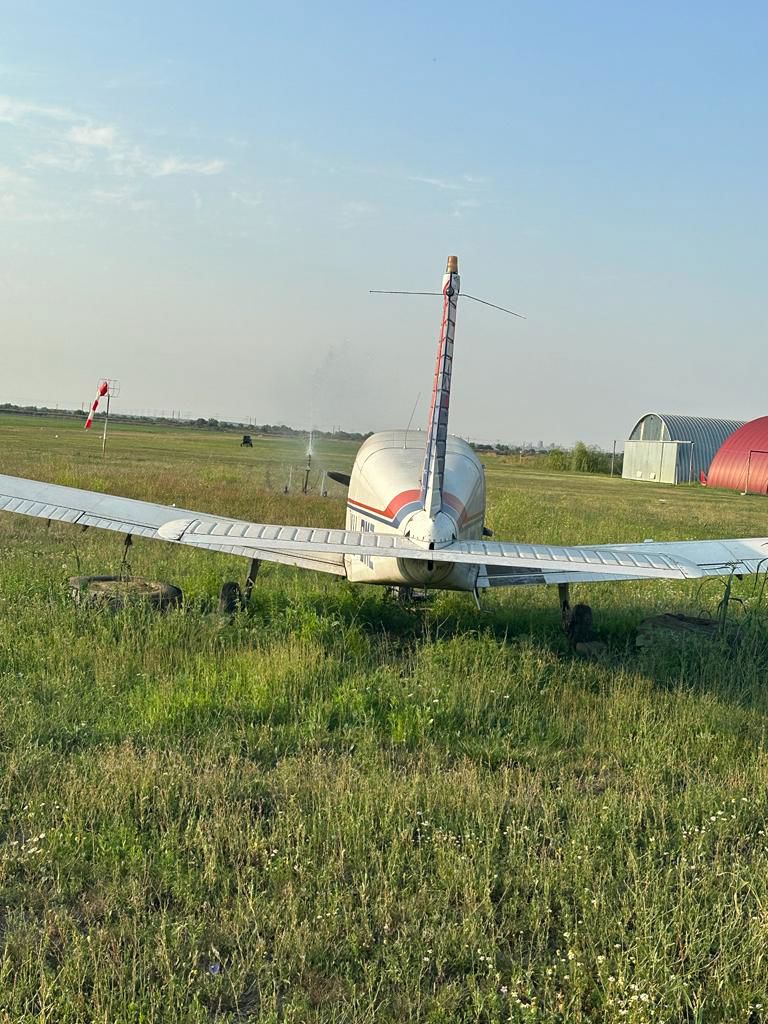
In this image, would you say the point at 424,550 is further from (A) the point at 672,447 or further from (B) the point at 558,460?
(B) the point at 558,460

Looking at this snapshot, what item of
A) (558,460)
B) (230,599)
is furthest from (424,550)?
(558,460)

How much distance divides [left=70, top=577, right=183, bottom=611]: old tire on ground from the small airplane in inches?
24.5

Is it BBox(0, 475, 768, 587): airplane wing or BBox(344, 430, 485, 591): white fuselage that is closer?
BBox(0, 475, 768, 587): airplane wing

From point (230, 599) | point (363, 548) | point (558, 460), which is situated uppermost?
point (558, 460)

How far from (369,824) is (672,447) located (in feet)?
205

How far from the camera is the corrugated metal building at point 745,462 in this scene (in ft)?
165

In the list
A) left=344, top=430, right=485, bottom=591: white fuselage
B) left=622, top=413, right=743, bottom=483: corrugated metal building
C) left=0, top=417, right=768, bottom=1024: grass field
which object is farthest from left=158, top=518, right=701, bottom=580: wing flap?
left=622, top=413, right=743, bottom=483: corrugated metal building

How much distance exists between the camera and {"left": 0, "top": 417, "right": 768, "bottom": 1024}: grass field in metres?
3.18

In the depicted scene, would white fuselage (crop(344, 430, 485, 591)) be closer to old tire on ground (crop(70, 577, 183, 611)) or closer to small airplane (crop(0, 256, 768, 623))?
small airplane (crop(0, 256, 768, 623))

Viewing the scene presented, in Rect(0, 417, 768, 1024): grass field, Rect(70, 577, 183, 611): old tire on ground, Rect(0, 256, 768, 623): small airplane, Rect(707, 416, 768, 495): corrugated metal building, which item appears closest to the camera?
Rect(0, 417, 768, 1024): grass field

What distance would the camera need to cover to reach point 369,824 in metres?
4.32

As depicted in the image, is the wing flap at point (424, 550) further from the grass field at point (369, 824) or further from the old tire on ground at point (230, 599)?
the old tire on ground at point (230, 599)

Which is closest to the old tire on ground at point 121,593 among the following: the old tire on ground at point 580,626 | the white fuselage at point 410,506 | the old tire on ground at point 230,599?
the old tire on ground at point 230,599

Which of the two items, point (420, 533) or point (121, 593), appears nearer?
point (420, 533)
